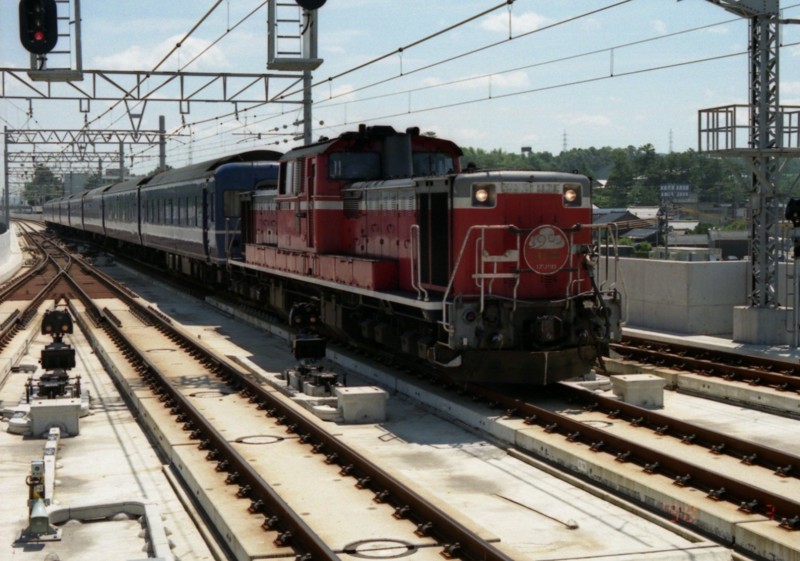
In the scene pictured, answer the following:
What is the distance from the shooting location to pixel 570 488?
411 inches

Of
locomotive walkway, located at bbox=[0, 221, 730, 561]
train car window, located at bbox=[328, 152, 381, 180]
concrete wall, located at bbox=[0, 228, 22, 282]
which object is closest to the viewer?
locomotive walkway, located at bbox=[0, 221, 730, 561]

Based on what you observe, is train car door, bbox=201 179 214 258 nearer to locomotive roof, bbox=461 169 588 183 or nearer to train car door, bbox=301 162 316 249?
train car door, bbox=301 162 316 249

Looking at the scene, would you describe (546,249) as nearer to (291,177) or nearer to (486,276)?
(486,276)

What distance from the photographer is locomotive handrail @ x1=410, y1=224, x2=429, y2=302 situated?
14.4 metres

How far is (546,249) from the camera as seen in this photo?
14344 millimetres

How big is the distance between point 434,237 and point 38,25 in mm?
8138

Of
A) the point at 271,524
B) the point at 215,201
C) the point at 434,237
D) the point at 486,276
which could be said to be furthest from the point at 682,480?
the point at 215,201

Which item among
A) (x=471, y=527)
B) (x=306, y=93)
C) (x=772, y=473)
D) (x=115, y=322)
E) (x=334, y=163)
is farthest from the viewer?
(x=306, y=93)

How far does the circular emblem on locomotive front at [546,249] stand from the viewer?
14.2m

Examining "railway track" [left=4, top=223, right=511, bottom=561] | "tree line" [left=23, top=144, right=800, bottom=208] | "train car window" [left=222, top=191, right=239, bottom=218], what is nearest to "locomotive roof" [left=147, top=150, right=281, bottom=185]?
"train car window" [left=222, top=191, right=239, bottom=218]

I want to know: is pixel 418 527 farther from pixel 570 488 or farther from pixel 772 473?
pixel 772 473

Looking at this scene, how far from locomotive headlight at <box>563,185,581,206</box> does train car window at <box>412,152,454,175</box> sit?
3.93 meters

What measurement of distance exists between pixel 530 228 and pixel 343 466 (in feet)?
15.9

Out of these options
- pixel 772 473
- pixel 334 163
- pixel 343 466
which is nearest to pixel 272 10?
pixel 334 163
